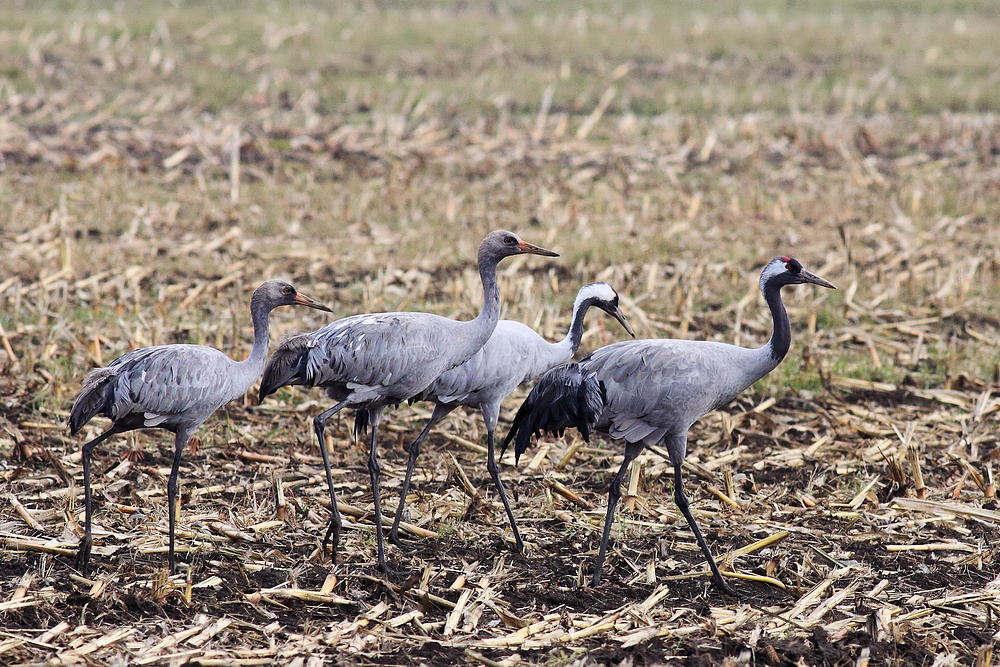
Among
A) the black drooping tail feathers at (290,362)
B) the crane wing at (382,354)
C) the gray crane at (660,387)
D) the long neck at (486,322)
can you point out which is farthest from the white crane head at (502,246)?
the black drooping tail feathers at (290,362)

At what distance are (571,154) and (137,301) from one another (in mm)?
6219

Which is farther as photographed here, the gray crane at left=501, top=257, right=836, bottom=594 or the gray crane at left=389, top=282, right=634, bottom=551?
the gray crane at left=389, top=282, right=634, bottom=551

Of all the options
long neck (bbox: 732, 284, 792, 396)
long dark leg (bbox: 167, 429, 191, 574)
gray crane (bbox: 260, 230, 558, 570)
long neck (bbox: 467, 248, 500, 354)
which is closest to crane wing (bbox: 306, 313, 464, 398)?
gray crane (bbox: 260, 230, 558, 570)

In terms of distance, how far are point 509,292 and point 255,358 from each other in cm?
402

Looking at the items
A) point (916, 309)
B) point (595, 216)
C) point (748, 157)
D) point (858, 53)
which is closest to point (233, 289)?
point (595, 216)

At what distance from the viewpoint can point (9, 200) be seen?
10820 millimetres

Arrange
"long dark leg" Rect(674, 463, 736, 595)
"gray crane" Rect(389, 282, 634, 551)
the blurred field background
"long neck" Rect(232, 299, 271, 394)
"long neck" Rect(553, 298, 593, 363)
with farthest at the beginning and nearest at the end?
1. "long neck" Rect(553, 298, 593, 363)
2. "gray crane" Rect(389, 282, 634, 551)
3. "long neck" Rect(232, 299, 271, 394)
4. "long dark leg" Rect(674, 463, 736, 595)
5. the blurred field background

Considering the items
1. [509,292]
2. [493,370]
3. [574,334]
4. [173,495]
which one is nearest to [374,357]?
[493,370]

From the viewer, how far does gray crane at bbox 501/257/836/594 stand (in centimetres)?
564

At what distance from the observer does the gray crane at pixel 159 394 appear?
5.32m

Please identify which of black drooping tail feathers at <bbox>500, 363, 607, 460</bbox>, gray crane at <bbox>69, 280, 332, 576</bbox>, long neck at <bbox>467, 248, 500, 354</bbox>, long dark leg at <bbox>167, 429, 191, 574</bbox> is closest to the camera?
long dark leg at <bbox>167, 429, 191, 574</bbox>

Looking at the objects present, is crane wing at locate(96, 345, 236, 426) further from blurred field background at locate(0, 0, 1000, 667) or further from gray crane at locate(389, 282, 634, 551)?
gray crane at locate(389, 282, 634, 551)

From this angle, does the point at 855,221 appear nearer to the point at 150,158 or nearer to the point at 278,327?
the point at 278,327

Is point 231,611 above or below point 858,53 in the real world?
below
